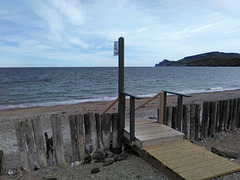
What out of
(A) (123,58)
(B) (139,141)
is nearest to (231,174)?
(B) (139,141)

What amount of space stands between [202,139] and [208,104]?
48.1 inches

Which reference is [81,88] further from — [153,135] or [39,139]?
[153,135]

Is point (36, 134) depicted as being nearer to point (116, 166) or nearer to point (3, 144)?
point (116, 166)

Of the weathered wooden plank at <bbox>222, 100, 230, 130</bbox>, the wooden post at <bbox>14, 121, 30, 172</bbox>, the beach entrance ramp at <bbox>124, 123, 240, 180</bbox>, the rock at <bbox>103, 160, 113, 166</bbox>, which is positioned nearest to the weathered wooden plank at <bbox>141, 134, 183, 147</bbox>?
the beach entrance ramp at <bbox>124, 123, 240, 180</bbox>

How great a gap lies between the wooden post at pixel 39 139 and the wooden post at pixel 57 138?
277 mm

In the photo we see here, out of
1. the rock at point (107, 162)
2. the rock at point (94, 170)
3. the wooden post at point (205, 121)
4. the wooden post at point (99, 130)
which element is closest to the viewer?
the rock at point (94, 170)

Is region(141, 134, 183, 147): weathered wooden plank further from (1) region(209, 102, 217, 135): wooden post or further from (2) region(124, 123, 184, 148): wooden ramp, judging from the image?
(1) region(209, 102, 217, 135): wooden post

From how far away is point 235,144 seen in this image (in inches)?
227

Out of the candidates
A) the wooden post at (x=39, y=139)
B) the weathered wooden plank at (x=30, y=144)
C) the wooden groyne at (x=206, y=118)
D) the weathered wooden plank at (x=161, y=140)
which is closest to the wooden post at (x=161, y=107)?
the wooden groyne at (x=206, y=118)

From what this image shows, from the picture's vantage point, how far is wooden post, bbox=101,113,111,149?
5137 mm

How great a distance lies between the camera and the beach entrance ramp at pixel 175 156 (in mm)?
3518

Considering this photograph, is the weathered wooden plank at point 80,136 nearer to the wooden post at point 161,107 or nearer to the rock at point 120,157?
the rock at point 120,157

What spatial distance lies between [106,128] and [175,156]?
1999 mm

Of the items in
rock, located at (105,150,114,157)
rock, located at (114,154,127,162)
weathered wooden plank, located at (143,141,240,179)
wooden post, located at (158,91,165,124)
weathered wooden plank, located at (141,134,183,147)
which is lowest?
rock, located at (105,150,114,157)
